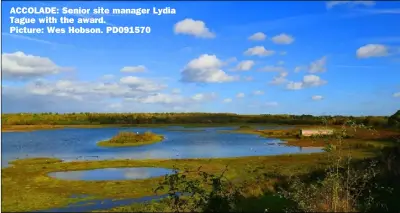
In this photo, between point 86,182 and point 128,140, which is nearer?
point 86,182

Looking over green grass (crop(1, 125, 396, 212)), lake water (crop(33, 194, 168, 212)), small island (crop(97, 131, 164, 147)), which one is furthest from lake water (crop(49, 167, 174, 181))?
small island (crop(97, 131, 164, 147))

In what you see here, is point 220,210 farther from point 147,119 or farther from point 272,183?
point 147,119

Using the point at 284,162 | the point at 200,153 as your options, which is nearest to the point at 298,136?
the point at 200,153

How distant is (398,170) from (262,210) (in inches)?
305

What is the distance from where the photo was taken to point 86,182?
25.1m

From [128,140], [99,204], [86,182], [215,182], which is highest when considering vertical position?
[215,182]

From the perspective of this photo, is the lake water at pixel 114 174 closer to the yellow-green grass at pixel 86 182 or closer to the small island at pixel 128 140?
the yellow-green grass at pixel 86 182

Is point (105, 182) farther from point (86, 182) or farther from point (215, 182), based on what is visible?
point (215, 182)

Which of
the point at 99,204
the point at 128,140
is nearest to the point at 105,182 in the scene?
the point at 99,204

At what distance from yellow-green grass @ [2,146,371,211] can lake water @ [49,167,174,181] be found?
1172 mm

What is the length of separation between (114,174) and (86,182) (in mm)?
3528

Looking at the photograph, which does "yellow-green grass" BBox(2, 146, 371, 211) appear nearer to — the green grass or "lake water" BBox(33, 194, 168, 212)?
the green grass

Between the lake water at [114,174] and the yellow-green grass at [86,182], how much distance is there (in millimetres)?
1172

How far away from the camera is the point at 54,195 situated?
70.4 feet
